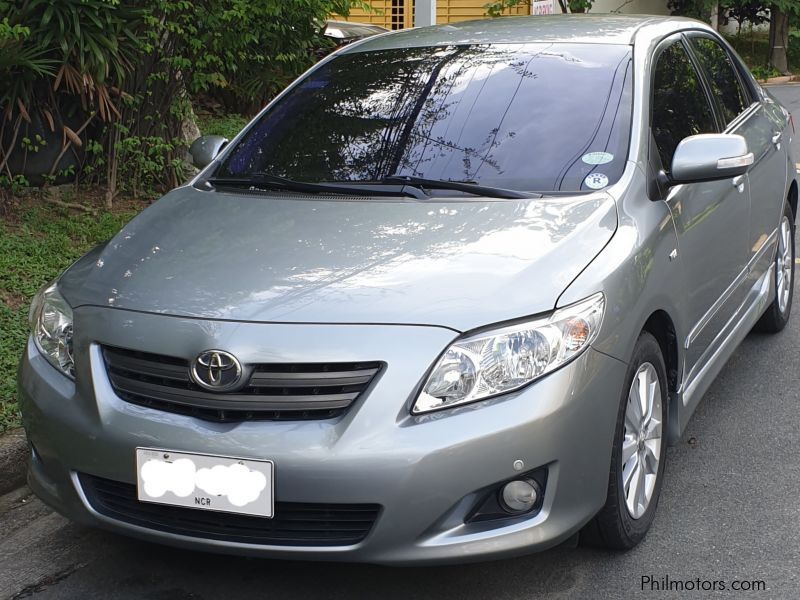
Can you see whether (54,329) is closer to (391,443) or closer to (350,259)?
(350,259)

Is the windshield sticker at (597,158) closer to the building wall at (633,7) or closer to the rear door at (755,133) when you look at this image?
the rear door at (755,133)

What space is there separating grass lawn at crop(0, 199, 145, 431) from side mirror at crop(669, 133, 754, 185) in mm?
2665

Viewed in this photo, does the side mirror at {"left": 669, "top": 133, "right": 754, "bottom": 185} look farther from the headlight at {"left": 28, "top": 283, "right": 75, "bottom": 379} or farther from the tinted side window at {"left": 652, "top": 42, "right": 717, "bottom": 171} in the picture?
the headlight at {"left": 28, "top": 283, "right": 75, "bottom": 379}

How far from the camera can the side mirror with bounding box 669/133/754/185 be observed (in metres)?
3.50

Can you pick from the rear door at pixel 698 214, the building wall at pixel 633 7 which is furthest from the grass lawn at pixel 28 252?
the building wall at pixel 633 7

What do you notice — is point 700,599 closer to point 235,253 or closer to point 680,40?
point 235,253

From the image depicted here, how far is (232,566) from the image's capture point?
10.6ft

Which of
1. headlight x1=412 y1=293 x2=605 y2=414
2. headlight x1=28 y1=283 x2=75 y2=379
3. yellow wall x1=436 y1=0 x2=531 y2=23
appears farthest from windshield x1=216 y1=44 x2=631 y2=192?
yellow wall x1=436 y1=0 x2=531 y2=23

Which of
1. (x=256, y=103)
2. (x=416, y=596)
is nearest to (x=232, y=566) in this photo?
(x=416, y=596)

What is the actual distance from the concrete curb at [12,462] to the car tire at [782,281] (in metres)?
3.50

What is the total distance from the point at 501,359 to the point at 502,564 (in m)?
0.80

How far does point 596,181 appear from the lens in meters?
3.42

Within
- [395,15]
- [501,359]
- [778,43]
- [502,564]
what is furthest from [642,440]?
[778,43]

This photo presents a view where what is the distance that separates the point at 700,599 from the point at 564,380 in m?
0.81
